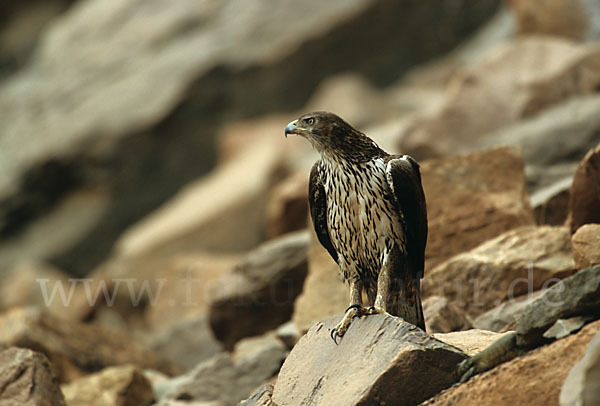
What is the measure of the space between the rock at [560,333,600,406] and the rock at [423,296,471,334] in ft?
7.24

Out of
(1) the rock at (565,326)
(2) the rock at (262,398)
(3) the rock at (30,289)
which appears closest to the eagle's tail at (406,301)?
(2) the rock at (262,398)

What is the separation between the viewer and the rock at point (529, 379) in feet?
12.7

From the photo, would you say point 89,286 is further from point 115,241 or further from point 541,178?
point 541,178

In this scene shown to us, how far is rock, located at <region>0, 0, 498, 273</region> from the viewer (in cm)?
1645

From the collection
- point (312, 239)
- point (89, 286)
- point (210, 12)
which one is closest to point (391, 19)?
point (210, 12)

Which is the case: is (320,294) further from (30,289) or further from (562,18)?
(30,289)

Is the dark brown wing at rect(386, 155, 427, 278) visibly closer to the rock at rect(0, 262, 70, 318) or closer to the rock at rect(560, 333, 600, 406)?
the rock at rect(560, 333, 600, 406)

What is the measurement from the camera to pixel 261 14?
17.4m

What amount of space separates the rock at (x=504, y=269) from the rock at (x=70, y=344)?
307 centimetres

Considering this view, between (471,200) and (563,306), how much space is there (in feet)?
10.4

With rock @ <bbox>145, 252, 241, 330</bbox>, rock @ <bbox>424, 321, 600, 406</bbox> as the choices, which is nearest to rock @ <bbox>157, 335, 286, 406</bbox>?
rock @ <bbox>424, 321, 600, 406</bbox>

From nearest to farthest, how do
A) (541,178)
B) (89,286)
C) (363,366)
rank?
(363,366) → (541,178) → (89,286)

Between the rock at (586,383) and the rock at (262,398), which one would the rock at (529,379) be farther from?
the rock at (262,398)

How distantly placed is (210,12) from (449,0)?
15.6ft
